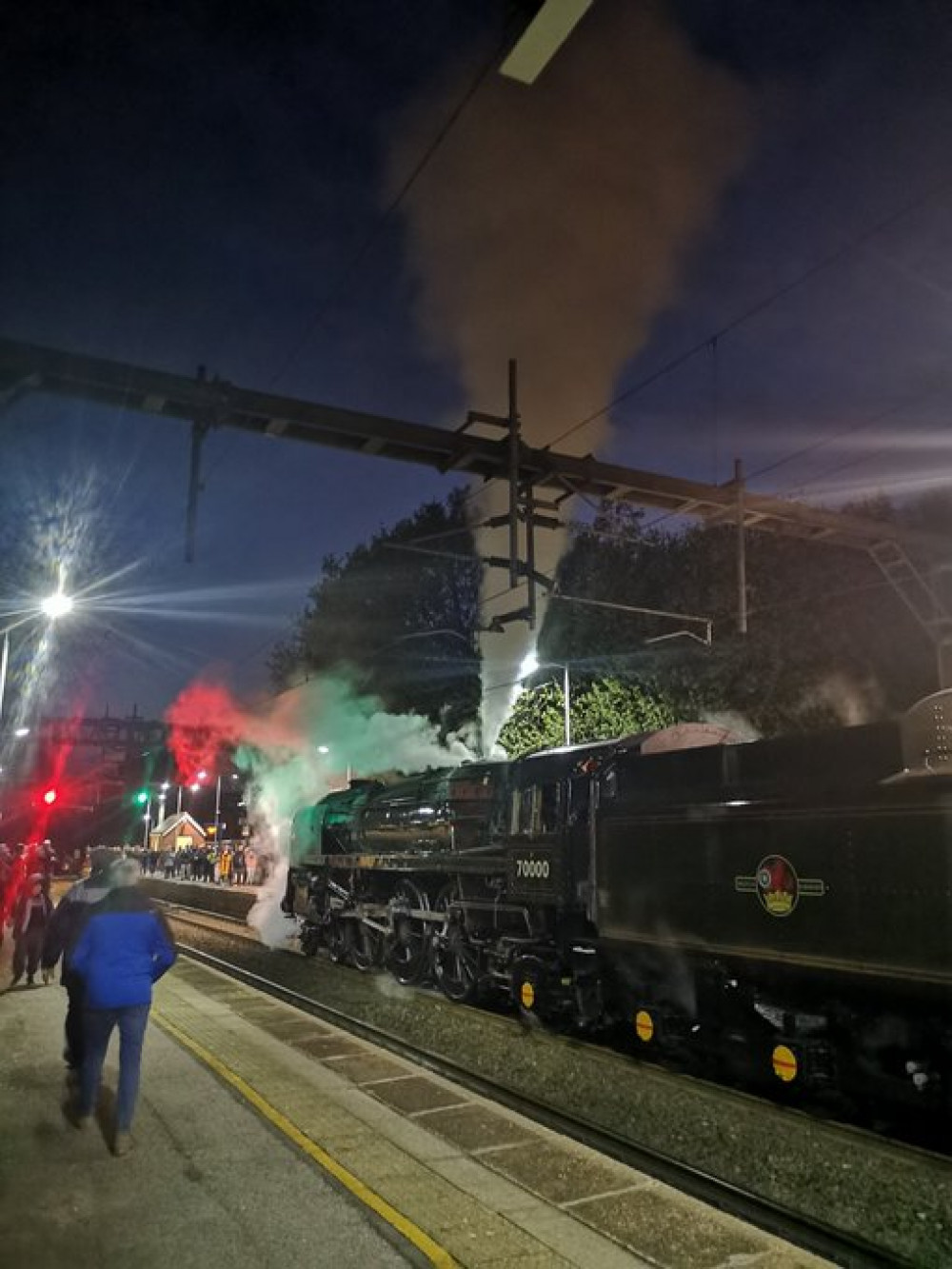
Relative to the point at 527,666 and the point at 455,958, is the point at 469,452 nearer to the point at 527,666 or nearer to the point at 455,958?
the point at 455,958

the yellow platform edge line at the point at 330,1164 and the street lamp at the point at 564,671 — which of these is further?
the street lamp at the point at 564,671

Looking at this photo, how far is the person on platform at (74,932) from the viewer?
5.96 meters

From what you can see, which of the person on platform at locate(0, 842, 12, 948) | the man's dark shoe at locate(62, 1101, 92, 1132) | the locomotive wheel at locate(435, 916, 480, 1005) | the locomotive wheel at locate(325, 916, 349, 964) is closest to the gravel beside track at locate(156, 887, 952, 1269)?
the locomotive wheel at locate(435, 916, 480, 1005)

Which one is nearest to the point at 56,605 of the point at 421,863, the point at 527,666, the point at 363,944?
the point at 363,944

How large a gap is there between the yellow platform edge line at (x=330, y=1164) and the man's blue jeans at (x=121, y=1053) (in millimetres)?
1020

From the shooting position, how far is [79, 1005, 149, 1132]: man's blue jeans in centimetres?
570

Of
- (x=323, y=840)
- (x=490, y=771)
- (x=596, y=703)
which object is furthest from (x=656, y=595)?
(x=490, y=771)

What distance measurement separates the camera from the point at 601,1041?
10.9 m

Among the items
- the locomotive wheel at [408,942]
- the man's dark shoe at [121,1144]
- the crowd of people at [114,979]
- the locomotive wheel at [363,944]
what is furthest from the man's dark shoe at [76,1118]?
the locomotive wheel at [363,944]

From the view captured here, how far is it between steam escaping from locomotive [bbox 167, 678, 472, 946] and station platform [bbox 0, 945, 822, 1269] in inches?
697

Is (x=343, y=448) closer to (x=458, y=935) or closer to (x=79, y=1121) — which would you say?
(x=79, y=1121)

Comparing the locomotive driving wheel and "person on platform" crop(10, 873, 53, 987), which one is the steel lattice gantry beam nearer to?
the locomotive driving wheel

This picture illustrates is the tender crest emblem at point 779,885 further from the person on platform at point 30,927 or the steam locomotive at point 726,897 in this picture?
the person on platform at point 30,927

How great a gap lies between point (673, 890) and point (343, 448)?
211 inches
